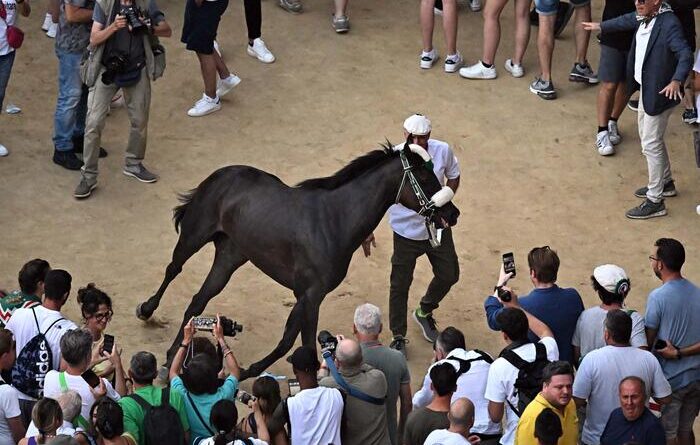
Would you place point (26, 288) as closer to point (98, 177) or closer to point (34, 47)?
point (98, 177)

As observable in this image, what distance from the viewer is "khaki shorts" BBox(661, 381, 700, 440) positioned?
839 cm

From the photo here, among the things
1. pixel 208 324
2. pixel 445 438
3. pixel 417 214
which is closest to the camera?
pixel 445 438

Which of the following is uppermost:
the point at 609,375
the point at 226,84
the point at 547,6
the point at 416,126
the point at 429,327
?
the point at 416,126

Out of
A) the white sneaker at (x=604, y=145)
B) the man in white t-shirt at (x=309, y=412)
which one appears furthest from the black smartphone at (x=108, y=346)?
the white sneaker at (x=604, y=145)

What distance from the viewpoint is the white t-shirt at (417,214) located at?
9773mm

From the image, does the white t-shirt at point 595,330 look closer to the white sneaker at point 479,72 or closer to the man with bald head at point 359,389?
the man with bald head at point 359,389

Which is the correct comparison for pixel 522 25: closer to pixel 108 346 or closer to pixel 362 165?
pixel 362 165

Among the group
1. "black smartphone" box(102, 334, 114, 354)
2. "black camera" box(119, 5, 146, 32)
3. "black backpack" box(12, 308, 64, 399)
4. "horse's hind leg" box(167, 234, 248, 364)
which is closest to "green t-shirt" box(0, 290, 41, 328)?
"black backpack" box(12, 308, 64, 399)

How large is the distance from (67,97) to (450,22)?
4115 millimetres

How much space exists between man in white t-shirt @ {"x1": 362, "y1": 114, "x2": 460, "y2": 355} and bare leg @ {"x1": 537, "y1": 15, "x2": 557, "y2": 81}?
12.1ft

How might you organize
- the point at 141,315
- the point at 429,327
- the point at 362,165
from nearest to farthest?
the point at 362,165 < the point at 141,315 < the point at 429,327

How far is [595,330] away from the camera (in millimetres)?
8172

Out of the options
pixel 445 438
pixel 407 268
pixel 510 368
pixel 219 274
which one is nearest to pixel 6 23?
pixel 219 274

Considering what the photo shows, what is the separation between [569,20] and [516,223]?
391 cm
